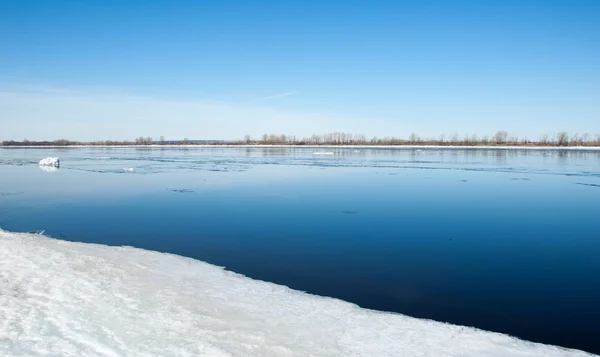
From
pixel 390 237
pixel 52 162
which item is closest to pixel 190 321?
pixel 390 237

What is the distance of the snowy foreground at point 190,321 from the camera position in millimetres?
3609

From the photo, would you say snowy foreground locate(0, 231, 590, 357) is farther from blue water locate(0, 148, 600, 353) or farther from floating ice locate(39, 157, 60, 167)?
floating ice locate(39, 157, 60, 167)

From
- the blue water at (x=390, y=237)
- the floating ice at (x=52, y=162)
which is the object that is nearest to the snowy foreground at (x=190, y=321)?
the blue water at (x=390, y=237)

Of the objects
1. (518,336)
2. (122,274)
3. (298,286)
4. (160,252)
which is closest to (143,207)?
(160,252)

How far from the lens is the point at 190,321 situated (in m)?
4.24

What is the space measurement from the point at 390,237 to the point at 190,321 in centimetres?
496

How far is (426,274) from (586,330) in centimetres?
206

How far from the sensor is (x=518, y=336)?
426cm

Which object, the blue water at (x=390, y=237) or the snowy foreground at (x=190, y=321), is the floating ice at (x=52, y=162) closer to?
the blue water at (x=390, y=237)

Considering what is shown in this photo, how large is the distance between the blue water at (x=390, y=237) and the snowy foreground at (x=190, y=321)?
0.52 m

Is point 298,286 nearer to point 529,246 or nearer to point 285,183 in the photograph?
point 529,246

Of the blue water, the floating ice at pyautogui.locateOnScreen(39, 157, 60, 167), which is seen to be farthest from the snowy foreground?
the floating ice at pyautogui.locateOnScreen(39, 157, 60, 167)

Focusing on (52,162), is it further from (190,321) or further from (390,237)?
(190,321)

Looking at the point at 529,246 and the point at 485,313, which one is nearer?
the point at 485,313
